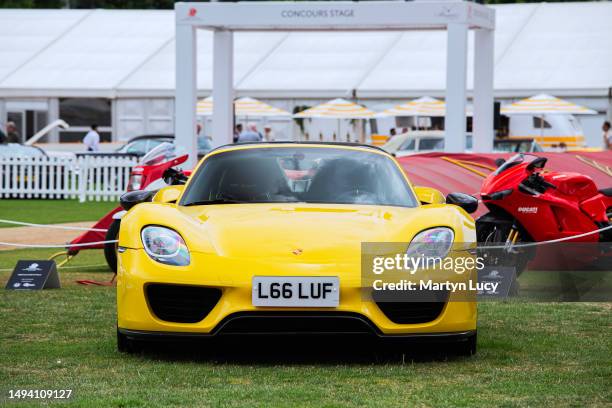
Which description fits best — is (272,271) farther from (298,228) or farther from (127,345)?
(127,345)

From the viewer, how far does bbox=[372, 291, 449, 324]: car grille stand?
6496 millimetres

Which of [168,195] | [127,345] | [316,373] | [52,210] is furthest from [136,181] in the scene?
[52,210]

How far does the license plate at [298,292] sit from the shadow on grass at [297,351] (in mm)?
228

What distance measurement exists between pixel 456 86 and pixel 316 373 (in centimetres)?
1525

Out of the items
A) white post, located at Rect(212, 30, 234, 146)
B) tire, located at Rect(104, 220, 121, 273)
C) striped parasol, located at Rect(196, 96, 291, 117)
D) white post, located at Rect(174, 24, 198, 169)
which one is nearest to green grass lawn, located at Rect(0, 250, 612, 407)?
tire, located at Rect(104, 220, 121, 273)

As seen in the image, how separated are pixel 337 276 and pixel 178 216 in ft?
3.58

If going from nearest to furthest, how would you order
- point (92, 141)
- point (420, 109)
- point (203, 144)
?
point (203, 144)
point (420, 109)
point (92, 141)

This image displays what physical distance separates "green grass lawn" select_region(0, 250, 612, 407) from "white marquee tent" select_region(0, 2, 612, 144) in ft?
101

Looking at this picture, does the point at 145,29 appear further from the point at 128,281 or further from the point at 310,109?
the point at 128,281

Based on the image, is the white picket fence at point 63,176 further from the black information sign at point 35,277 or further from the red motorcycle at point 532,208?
the red motorcycle at point 532,208

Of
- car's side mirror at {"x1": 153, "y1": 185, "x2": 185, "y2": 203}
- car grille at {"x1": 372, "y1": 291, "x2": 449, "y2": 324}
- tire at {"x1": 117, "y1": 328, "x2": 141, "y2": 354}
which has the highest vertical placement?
car's side mirror at {"x1": 153, "y1": 185, "x2": 185, "y2": 203}

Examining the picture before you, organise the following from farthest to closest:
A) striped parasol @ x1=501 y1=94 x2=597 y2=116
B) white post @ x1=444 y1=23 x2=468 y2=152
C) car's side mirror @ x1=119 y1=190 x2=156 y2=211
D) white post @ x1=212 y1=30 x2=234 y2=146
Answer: striped parasol @ x1=501 y1=94 x2=597 y2=116 < white post @ x1=212 y1=30 x2=234 y2=146 < white post @ x1=444 y1=23 x2=468 y2=152 < car's side mirror @ x1=119 y1=190 x2=156 y2=211

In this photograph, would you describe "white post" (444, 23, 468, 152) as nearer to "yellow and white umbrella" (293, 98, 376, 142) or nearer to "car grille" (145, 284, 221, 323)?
"car grille" (145, 284, 221, 323)

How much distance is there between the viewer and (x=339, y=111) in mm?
37344
